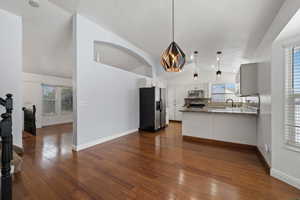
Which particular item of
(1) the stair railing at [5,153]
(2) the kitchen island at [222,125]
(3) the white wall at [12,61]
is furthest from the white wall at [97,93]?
(2) the kitchen island at [222,125]

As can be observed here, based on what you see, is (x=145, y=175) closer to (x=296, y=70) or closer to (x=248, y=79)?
(x=296, y=70)

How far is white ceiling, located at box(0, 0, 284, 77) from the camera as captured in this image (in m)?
2.53

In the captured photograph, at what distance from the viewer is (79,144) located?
3.15 metres

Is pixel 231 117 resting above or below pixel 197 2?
below

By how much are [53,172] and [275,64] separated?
3848 millimetres

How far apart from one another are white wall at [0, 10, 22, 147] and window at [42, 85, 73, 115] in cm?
369

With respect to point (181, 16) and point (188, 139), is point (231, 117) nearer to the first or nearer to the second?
point (188, 139)

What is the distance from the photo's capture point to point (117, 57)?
5578mm

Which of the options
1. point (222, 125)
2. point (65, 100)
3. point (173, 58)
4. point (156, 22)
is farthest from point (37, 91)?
point (222, 125)

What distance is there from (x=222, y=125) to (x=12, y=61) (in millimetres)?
5038

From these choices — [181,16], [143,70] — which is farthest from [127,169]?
[143,70]

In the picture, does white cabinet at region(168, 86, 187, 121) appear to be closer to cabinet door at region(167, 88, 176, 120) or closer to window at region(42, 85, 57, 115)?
cabinet door at region(167, 88, 176, 120)

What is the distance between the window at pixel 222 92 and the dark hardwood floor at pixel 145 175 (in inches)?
170

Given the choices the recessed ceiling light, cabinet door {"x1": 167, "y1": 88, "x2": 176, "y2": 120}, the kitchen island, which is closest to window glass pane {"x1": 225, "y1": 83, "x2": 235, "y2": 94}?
cabinet door {"x1": 167, "y1": 88, "x2": 176, "y2": 120}
